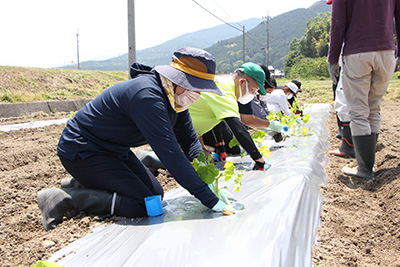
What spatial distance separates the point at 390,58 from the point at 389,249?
1.55 m

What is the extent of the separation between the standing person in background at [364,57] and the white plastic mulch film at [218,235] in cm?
72

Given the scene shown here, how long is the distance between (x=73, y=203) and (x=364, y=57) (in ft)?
7.41

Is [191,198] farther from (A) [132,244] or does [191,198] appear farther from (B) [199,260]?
(B) [199,260]

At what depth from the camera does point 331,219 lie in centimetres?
183

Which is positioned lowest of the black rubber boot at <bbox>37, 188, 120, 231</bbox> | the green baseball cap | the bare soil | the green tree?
the bare soil

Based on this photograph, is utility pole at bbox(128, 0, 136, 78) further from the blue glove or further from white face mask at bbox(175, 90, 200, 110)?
white face mask at bbox(175, 90, 200, 110)

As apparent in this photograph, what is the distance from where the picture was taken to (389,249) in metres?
1.54

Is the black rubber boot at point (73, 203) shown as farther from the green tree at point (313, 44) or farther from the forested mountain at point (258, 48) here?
the forested mountain at point (258, 48)

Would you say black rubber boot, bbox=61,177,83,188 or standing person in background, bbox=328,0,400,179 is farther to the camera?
standing person in background, bbox=328,0,400,179

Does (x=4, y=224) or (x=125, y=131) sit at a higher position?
(x=125, y=131)

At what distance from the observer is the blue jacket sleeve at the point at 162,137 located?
1.63 metres

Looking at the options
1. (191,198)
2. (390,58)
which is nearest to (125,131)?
(191,198)

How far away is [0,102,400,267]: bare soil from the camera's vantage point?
1.47m

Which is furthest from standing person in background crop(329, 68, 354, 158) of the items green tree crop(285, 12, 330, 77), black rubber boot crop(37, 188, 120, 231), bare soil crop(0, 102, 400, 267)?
green tree crop(285, 12, 330, 77)
